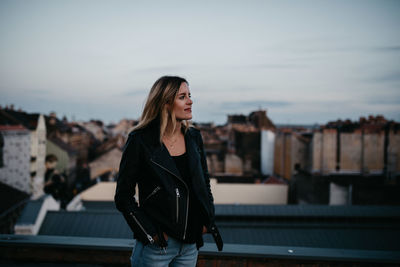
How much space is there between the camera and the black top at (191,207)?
2.74 metres

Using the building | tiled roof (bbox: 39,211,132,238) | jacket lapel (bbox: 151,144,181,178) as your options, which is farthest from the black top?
the building

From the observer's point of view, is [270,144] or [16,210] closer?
[16,210]

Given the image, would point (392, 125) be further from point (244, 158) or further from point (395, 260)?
point (395, 260)

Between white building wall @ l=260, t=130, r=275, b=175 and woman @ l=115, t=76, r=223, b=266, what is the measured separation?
35.1 m

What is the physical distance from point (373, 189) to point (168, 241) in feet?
76.9

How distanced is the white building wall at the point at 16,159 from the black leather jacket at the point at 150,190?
92.4 ft

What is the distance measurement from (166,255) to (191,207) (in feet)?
1.40

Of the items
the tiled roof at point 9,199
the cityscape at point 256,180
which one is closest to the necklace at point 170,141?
the cityscape at point 256,180

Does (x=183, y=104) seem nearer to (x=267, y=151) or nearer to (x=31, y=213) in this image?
(x=31, y=213)

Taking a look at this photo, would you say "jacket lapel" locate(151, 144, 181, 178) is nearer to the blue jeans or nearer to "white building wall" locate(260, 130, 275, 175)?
the blue jeans

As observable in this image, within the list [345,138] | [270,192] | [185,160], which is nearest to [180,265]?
[185,160]

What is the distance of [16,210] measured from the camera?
657 inches

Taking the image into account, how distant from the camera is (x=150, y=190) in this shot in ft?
8.70

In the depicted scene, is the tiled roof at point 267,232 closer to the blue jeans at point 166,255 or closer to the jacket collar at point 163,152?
the blue jeans at point 166,255
